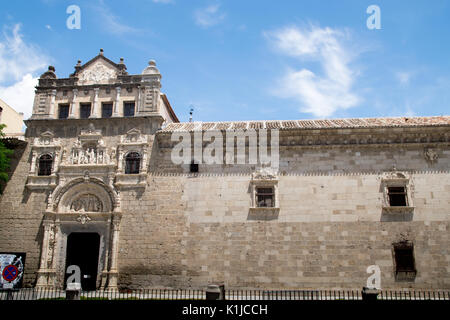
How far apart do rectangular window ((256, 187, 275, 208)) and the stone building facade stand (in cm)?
5

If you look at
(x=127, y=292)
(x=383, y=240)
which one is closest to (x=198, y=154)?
(x=127, y=292)

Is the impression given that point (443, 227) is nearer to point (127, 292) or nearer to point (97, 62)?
point (127, 292)

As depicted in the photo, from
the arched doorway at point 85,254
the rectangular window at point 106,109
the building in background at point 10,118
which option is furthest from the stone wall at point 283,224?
the building in background at point 10,118

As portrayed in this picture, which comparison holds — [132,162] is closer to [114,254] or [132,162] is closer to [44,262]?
[114,254]

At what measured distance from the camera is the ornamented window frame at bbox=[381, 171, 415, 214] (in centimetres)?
1683

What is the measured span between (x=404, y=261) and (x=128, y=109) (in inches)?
607

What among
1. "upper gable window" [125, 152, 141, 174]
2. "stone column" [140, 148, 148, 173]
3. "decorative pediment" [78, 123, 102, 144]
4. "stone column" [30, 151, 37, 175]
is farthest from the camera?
"decorative pediment" [78, 123, 102, 144]

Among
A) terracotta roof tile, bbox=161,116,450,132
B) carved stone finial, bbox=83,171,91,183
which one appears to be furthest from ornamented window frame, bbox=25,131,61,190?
terracotta roof tile, bbox=161,116,450,132

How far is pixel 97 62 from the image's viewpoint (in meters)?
20.4

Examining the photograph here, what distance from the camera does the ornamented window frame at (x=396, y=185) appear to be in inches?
663

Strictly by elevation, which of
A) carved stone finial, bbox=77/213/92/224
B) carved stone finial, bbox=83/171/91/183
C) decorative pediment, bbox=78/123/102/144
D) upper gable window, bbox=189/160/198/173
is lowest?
carved stone finial, bbox=77/213/92/224

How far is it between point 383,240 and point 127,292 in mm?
11883

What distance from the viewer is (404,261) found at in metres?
16.4

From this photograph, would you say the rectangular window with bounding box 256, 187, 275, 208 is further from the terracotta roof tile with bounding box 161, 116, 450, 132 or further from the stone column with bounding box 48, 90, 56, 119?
the stone column with bounding box 48, 90, 56, 119
